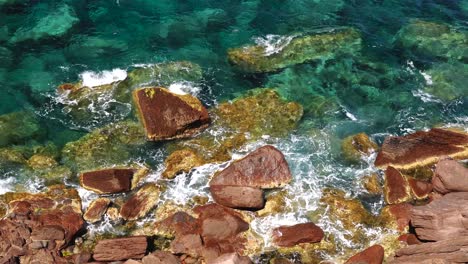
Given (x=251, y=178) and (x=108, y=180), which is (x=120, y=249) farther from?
(x=251, y=178)

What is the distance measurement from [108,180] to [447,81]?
25057 mm

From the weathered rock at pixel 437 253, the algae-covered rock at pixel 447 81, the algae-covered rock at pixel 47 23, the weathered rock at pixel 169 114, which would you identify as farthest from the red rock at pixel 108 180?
the algae-covered rock at pixel 447 81

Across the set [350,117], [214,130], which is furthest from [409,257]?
[214,130]

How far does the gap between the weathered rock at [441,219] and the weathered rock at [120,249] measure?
1396cm

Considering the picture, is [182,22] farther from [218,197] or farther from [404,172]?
[404,172]

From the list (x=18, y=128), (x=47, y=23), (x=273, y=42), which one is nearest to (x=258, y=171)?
(x=273, y=42)

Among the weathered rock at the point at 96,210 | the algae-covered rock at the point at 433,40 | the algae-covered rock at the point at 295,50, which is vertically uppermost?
the algae-covered rock at the point at 433,40

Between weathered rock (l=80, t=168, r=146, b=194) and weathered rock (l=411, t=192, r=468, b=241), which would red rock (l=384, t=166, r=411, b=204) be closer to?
weathered rock (l=411, t=192, r=468, b=241)

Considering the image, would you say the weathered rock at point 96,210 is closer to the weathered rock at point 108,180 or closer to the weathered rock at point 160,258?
the weathered rock at point 108,180

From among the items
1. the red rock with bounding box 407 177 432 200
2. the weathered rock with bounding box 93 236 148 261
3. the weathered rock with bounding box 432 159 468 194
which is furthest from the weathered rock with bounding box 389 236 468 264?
the weathered rock with bounding box 93 236 148 261

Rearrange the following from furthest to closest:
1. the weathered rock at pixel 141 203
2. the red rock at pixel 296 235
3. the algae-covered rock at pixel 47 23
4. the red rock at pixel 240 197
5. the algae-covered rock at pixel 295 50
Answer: the algae-covered rock at pixel 47 23 → the algae-covered rock at pixel 295 50 → the red rock at pixel 240 197 → the weathered rock at pixel 141 203 → the red rock at pixel 296 235

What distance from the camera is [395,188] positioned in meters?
29.5

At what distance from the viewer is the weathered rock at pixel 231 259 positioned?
2392cm

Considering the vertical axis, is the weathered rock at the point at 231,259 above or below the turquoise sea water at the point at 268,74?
below
